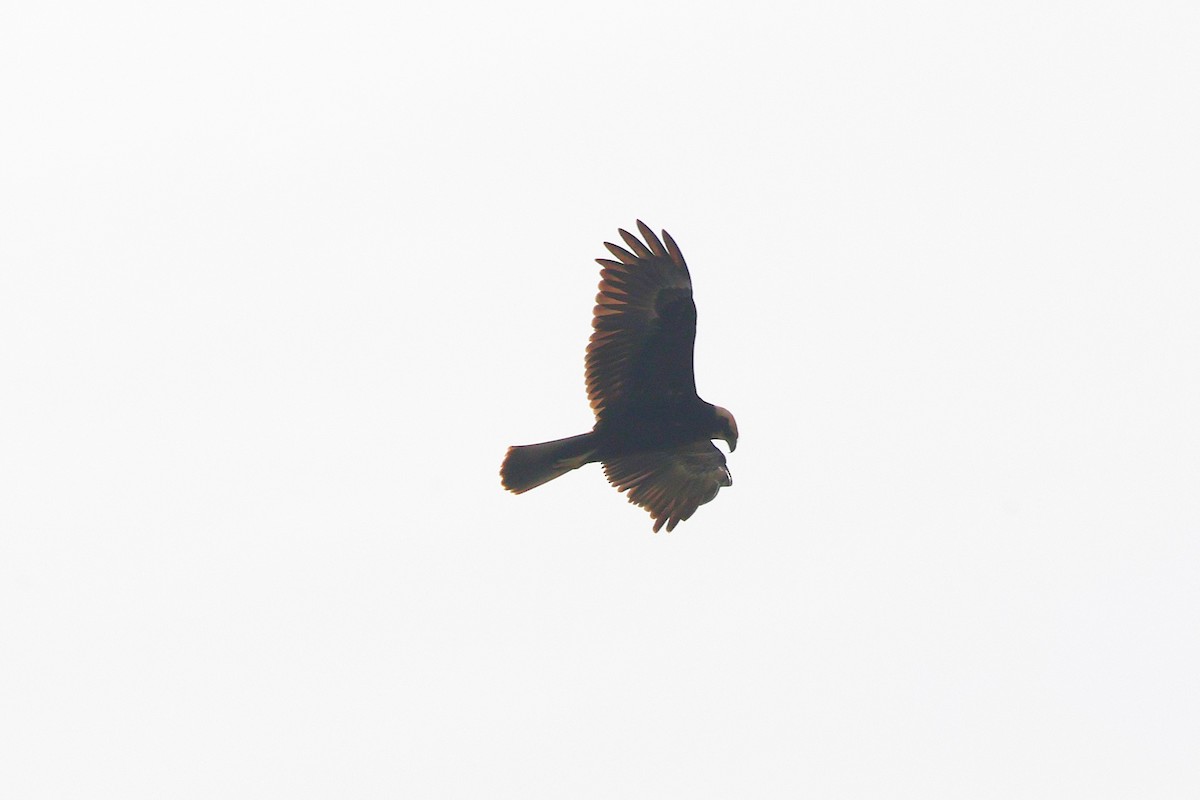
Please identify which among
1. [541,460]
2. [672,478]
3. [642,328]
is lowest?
[672,478]

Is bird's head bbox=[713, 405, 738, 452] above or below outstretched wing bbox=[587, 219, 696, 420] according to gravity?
below

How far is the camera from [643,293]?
119ft

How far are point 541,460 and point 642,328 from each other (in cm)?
144

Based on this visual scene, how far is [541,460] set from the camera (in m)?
36.8

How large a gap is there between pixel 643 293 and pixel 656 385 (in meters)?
0.86

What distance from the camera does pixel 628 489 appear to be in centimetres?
3688

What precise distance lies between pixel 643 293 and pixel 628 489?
1732mm

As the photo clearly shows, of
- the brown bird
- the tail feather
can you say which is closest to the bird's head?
the brown bird

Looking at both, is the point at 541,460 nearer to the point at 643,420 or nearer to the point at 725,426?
the point at 643,420

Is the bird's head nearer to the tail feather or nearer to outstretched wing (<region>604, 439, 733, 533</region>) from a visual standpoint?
outstretched wing (<region>604, 439, 733, 533</region>)

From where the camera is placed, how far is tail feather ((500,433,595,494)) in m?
36.8

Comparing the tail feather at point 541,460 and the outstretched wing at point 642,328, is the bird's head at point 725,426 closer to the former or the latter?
the outstretched wing at point 642,328

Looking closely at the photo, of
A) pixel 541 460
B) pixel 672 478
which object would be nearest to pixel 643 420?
pixel 672 478

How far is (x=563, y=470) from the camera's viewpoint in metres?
36.9
